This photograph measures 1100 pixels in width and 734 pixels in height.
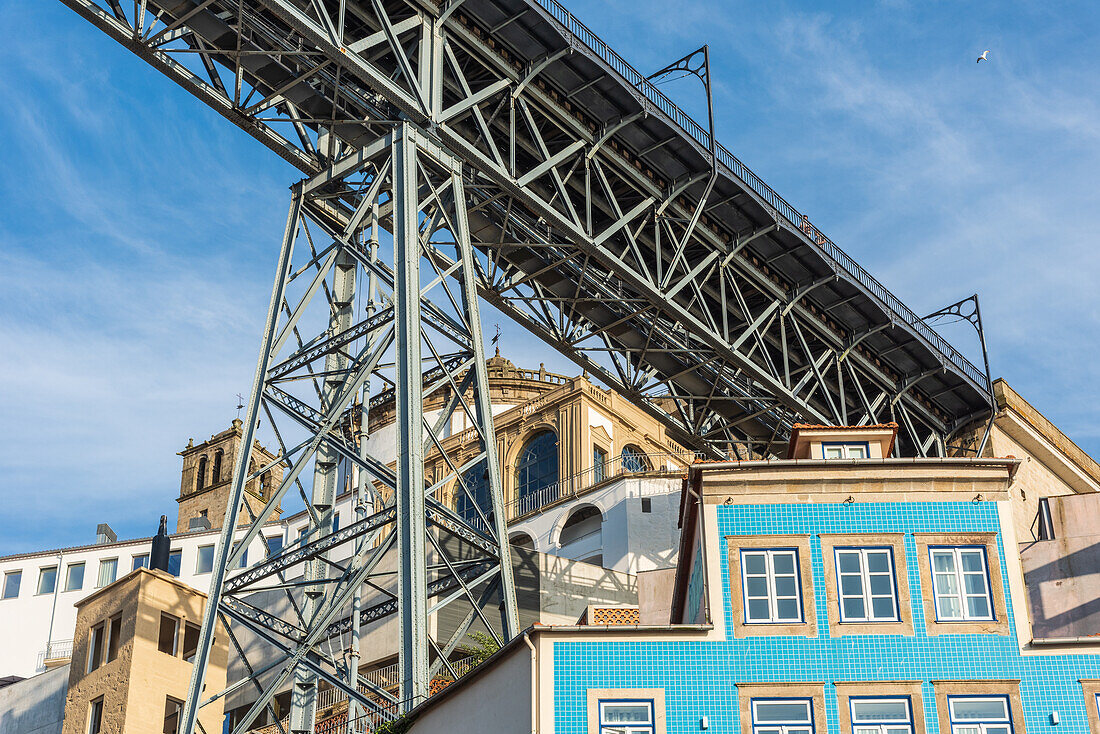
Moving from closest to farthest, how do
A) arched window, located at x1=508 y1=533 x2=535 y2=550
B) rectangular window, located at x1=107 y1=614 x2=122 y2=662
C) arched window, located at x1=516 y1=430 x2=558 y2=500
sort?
1. rectangular window, located at x1=107 y1=614 x2=122 y2=662
2. arched window, located at x1=508 y1=533 x2=535 y2=550
3. arched window, located at x1=516 y1=430 x2=558 y2=500

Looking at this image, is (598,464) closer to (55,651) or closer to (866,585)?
(55,651)

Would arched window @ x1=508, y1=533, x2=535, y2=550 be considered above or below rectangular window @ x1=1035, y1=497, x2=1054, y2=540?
above

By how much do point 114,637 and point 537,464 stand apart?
23.0 metres

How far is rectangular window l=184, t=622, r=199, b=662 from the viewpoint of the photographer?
42.9 m

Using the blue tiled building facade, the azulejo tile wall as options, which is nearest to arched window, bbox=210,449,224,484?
the blue tiled building facade

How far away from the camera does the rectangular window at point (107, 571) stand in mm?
65375

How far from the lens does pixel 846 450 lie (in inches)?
1078

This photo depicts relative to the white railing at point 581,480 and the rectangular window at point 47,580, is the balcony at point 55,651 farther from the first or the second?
the white railing at point 581,480

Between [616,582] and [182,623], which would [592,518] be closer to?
[616,582]

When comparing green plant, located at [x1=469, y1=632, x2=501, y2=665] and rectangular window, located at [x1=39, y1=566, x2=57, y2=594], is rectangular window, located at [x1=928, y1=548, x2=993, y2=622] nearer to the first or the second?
green plant, located at [x1=469, y1=632, x2=501, y2=665]

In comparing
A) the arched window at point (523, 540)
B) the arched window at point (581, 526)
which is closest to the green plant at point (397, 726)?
the arched window at point (581, 526)

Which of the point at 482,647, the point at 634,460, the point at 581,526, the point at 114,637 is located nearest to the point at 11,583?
the point at 581,526

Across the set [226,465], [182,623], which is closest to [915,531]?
[182,623]

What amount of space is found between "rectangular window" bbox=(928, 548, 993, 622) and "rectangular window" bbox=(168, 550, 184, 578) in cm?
4760
